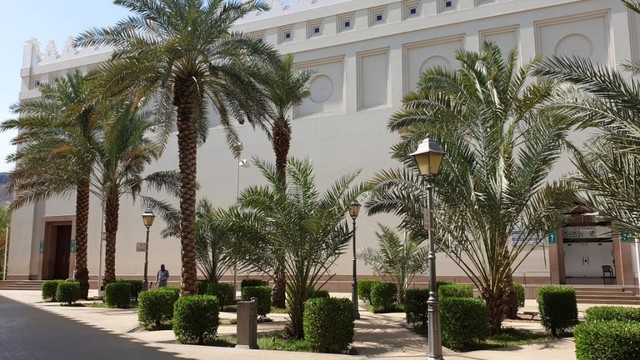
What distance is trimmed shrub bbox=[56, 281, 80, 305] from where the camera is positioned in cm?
2162

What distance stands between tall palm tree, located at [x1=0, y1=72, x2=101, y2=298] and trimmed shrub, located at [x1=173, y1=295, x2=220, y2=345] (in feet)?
39.5

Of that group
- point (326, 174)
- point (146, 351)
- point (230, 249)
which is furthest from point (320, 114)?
point (146, 351)

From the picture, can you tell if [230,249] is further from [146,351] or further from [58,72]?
[58,72]

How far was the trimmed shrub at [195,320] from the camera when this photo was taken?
11.4 meters

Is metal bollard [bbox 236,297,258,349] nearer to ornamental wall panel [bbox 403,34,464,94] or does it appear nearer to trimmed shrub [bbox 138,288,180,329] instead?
trimmed shrub [bbox 138,288,180,329]

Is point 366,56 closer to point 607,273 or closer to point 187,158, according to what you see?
point 187,158

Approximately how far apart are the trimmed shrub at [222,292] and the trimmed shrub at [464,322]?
985cm

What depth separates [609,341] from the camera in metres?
7.42

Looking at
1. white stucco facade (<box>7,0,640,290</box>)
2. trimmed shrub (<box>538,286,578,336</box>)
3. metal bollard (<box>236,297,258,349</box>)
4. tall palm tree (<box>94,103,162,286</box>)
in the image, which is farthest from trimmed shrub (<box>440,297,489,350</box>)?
tall palm tree (<box>94,103,162,286</box>)

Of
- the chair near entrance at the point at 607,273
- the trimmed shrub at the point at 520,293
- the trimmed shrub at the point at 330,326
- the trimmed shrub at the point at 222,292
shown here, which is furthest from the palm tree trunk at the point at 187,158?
the chair near entrance at the point at 607,273

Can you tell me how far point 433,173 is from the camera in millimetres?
9086

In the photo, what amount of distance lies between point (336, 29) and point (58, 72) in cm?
2004

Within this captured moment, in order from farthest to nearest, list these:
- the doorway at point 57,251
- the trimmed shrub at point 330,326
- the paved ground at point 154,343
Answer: the doorway at point 57,251 < the trimmed shrub at point 330,326 < the paved ground at point 154,343

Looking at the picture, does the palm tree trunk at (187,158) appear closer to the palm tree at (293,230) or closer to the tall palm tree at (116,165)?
the palm tree at (293,230)
